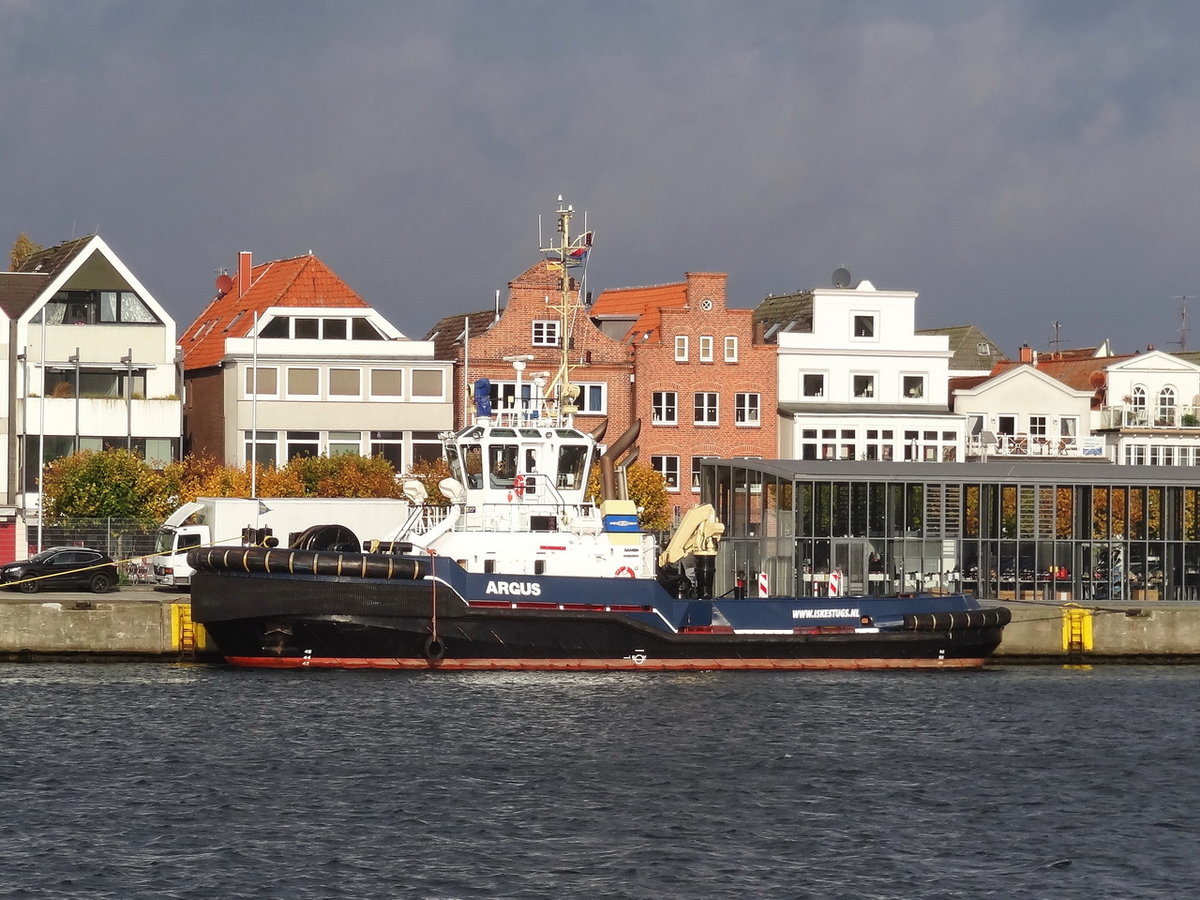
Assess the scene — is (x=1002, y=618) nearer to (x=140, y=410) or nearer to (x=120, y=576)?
(x=120, y=576)

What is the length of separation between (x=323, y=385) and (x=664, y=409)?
41.8 feet

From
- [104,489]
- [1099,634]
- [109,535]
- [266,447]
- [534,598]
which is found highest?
[266,447]

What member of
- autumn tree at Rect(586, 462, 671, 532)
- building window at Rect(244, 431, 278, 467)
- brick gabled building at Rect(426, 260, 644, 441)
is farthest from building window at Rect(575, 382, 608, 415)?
building window at Rect(244, 431, 278, 467)

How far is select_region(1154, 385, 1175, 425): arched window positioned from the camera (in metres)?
80.8

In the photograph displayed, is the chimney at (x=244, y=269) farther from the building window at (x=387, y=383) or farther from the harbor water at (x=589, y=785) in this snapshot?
the harbor water at (x=589, y=785)

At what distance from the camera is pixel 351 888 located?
80.5 ft

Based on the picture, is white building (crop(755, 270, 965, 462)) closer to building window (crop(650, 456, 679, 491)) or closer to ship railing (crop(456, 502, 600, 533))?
A: building window (crop(650, 456, 679, 491))

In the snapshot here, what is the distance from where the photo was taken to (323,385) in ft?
234

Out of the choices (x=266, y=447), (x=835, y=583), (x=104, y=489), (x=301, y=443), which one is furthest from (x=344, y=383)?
(x=835, y=583)

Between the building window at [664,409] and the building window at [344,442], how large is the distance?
1118 cm

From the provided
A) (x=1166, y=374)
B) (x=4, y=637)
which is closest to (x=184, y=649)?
(x=4, y=637)

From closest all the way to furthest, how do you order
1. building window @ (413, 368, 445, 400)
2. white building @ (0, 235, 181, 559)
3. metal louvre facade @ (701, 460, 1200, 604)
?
1. metal louvre facade @ (701, 460, 1200, 604)
2. white building @ (0, 235, 181, 559)
3. building window @ (413, 368, 445, 400)

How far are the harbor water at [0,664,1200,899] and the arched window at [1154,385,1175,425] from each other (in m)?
38.0

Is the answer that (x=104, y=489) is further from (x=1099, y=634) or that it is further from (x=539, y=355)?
(x=1099, y=634)
